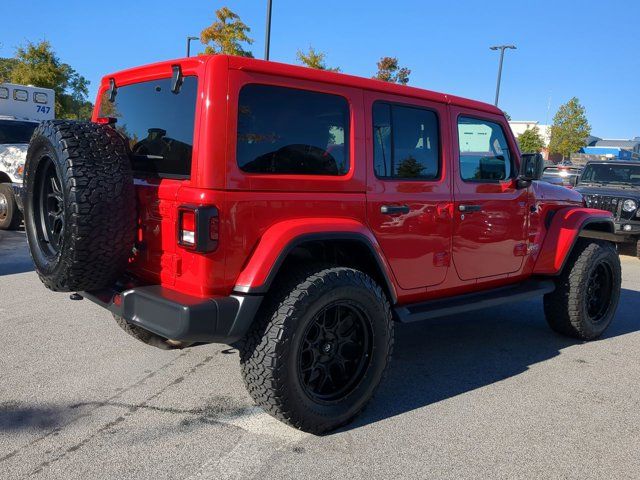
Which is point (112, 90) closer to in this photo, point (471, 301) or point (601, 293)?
point (471, 301)

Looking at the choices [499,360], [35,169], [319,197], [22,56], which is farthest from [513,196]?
[22,56]

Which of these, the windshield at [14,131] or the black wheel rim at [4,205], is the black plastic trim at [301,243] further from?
the windshield at [14,131]

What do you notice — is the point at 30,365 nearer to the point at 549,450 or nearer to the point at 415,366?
the point at 415,366

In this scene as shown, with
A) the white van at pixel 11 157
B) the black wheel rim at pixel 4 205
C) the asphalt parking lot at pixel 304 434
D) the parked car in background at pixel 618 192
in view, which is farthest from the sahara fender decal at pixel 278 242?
the black wheel rim at pixel 4 205

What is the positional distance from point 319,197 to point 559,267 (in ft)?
8.66

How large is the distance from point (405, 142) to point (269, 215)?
4.02 ft

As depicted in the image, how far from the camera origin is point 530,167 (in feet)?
14.1

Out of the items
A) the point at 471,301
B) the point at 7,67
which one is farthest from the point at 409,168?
the point at 7,67

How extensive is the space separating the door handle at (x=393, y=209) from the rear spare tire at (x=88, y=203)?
1446 millimetres

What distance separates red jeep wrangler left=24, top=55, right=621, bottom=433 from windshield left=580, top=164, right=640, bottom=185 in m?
8.40

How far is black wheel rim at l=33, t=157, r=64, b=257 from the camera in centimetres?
322

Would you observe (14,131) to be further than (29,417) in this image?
Yes

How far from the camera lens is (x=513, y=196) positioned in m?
4.29

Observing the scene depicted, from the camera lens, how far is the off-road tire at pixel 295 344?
2.80 m
